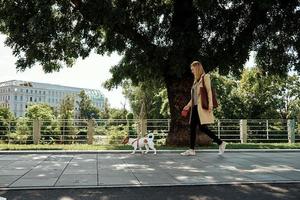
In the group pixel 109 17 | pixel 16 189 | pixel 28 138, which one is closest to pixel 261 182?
pixel 16 189

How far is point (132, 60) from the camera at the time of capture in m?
15.2

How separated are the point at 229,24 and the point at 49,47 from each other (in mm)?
6219

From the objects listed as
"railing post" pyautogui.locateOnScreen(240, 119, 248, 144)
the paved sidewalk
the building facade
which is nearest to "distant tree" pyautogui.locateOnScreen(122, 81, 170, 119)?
"railing post" pyautogui.locateOnScreen(240, 119, 248, 144)

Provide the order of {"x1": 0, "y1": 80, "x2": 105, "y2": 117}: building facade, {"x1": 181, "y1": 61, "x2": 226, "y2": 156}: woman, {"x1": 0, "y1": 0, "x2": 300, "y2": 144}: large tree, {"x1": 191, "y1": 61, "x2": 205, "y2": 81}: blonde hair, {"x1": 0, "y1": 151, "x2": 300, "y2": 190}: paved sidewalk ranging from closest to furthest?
{"x1": 0, "y1": 151, "x2": 300, "y2": 190}: paved sidewalk < {"x1": 181, "y1": 61, "x2": 226, "y2": 156}: woman < {"x1": 191, "y1": 61, "x2": 205, "y2": 81}: blonde hair < {"x1": 0, "y1": 0, "x2": 300, "y2": 144}: large tree < {"x1": 0, "y1": 80, "x2": 105, "y2": 117}: building facade

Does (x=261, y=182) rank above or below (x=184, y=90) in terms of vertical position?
below

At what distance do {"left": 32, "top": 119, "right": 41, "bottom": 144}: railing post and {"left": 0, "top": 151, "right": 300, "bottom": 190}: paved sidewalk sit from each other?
11.2 meters

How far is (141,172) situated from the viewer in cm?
731

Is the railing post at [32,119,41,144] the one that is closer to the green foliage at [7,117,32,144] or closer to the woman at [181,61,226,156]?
the green foliage at [7,117,32,144]

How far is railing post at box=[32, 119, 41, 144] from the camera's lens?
20.3 meters

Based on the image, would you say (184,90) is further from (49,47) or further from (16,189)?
(16,189)

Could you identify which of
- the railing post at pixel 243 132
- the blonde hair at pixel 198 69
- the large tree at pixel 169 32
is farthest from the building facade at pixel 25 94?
the blonde hair at pixel 198 69

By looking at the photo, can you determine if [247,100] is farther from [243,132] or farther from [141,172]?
[141,172]

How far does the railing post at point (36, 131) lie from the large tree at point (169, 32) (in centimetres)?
514

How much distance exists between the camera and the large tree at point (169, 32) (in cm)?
1397
